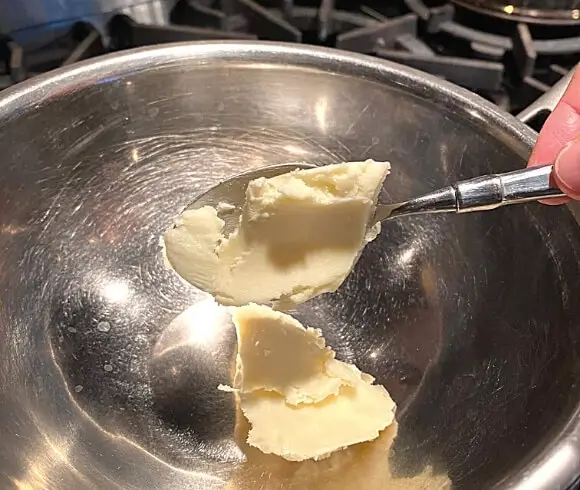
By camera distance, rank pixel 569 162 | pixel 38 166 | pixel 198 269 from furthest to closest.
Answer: pixel 38 166 → pixel 198 269 → pixel 569 162

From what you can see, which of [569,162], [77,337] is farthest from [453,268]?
[77,337]

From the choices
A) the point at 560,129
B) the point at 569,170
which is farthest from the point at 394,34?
the point at 569,170

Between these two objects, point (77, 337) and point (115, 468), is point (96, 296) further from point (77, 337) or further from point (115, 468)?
point (115, 468)

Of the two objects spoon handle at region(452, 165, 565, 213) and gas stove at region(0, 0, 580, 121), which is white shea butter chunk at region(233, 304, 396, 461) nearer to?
spoon handle at region(452, 165, 565, 213)

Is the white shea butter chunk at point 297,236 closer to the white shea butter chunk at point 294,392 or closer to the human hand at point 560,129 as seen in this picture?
the white shea butter chunk at point 294,392

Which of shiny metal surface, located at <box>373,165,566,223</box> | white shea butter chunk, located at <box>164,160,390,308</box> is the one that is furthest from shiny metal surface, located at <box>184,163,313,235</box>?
shiny metal surface, located at <box>373,165,566,223</box>
